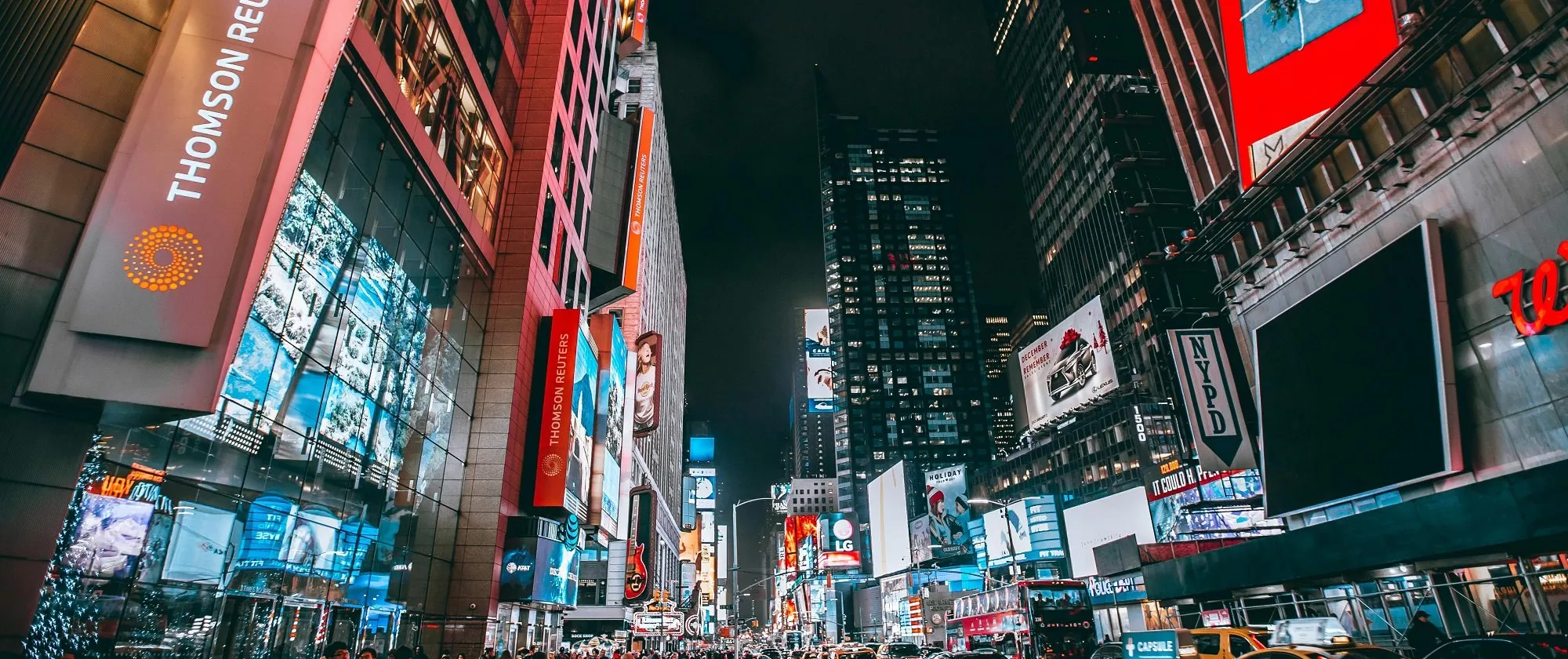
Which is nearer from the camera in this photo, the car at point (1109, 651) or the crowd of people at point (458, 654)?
the crowd of people at point (458, 654)

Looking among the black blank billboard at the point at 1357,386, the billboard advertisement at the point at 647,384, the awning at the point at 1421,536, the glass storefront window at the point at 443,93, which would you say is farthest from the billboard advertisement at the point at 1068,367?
the glass storefront window at the point at 443,93

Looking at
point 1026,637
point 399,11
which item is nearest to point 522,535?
point 399,11

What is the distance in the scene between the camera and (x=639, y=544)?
7294 cm

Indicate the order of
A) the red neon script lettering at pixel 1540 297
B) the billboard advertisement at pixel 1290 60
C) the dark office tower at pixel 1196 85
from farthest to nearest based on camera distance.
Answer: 1. the dark office tower at pixel 1196 85
2. the billboard advertisement at pixel 1290 60
3. the red neon script lettering at pixel 1540 297

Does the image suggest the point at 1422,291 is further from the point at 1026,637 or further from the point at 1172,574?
the point at 1026,637

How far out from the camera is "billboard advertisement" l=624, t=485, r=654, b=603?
6262 cm

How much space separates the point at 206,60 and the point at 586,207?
34.0m

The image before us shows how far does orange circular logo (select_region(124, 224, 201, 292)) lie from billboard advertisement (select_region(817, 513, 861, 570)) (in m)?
111

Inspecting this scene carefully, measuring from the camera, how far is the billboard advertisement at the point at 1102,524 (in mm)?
53438

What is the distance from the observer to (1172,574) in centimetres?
2714

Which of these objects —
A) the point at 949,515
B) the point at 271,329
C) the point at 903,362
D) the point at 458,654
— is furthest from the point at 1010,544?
the point at 903,362

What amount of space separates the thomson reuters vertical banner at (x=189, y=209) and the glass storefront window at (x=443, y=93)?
8373mm

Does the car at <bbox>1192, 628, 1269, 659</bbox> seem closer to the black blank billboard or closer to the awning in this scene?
the awning

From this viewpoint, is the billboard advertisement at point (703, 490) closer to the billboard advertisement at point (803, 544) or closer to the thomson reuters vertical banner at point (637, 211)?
the billboard advertisement at point (803, 544)
